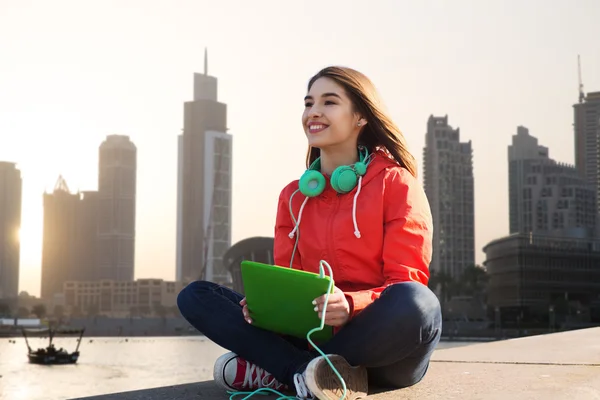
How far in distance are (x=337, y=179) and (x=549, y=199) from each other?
562 ft

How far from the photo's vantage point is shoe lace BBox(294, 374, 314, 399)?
3194 mm

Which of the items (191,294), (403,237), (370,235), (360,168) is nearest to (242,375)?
(191,294)

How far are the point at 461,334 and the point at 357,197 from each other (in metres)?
101

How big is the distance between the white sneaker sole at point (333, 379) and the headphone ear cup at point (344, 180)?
0.78m

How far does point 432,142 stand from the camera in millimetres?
164500

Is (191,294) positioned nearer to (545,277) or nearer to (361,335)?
(361,335)

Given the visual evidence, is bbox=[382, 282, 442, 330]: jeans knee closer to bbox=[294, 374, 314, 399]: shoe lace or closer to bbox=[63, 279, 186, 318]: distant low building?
bbox=[294, 374, 314, 399]: shoe lace

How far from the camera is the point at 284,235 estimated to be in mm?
3887

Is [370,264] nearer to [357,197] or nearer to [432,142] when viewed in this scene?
[357,197]

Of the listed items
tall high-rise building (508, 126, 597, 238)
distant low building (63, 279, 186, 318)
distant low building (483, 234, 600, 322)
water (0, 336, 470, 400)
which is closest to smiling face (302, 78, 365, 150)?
→ water (0, 336, 470, 400)

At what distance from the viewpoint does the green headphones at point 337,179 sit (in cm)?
367

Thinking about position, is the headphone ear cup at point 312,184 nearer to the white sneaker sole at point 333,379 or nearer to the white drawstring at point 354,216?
the white drawstring at point 354,216

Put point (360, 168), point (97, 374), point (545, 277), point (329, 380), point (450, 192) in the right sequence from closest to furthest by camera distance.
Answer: point (329, 380) → point (360, 168) → point (97, 374) → point (545, 277) → point (450, 192)

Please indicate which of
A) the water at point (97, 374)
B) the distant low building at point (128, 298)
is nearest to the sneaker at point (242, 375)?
the water at point (97, 374)
